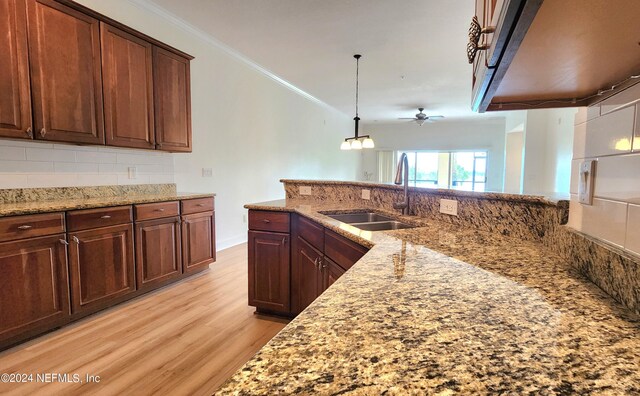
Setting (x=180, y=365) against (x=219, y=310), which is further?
(x=219, y=310)

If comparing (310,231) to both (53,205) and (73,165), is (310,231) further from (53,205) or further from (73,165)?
(73,165)

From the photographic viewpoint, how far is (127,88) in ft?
8.70

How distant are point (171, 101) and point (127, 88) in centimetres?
45

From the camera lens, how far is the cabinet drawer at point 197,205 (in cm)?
298

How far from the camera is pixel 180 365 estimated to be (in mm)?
1765

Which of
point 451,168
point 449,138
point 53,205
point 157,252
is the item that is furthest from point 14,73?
point 451,168

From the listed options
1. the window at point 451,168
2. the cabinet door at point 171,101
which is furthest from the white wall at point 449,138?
the cabinet door at point 171,101

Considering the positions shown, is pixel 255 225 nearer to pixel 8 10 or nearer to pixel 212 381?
pixel 212 381

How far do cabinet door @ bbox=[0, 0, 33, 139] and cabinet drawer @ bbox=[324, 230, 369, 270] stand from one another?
210cm

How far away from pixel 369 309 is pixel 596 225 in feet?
2.14

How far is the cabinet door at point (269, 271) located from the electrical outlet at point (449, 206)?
1.08 meters

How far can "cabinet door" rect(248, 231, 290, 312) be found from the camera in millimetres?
2268

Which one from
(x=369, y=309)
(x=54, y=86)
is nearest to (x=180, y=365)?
(x=369, y=309)

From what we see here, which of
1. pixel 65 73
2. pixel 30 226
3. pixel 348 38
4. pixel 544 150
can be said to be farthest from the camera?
pixel 544 150
